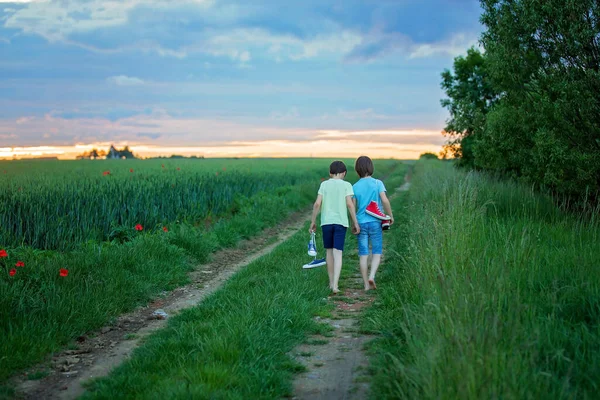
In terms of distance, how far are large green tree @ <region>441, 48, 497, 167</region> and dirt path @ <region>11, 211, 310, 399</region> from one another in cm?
2376

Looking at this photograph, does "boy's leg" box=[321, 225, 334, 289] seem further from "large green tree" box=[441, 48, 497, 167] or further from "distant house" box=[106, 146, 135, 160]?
"distant house" box=[106, 146, 135, 160]

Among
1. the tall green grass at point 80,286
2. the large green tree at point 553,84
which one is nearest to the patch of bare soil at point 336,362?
the tall green grass at point 80,286

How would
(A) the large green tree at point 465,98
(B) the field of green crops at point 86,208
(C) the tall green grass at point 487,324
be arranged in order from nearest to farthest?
(C) the tall green grass at point 487,324 → (B) the field of green crops at point 86,208 → (A) the large green tree at point 465,98

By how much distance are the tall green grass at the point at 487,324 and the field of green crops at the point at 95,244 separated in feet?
12.3

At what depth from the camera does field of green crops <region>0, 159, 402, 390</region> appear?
6.94m

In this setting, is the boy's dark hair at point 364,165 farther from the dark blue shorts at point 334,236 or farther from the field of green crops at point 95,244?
the field of green crops at point 95,244

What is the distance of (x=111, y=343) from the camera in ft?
22.4

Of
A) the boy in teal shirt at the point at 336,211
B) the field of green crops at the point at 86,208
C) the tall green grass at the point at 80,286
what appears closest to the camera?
the tall green grass at the point at 80,286

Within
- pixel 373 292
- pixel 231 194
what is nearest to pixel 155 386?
pixel 373 292

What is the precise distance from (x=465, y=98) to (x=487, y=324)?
30208 mm

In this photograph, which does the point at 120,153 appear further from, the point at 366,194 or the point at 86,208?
the point at 366,194

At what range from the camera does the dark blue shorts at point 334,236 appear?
8.71 m

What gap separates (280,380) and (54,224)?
882 centimetres

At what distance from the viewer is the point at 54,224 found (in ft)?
40.1
